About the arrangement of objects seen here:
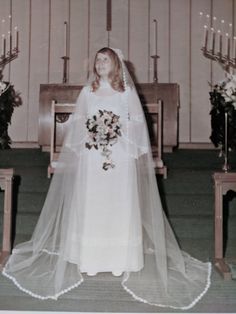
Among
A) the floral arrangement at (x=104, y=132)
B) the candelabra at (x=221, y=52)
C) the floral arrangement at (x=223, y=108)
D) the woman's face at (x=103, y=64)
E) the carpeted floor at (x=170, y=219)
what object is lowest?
the carpeted floor at (x=170, y=219)

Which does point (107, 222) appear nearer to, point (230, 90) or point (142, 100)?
point (230, 90)

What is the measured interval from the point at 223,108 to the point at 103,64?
1223mm

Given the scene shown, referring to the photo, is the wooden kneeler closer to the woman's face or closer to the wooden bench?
the woman's face

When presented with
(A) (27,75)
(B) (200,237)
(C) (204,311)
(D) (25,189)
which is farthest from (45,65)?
(C) (204,311)

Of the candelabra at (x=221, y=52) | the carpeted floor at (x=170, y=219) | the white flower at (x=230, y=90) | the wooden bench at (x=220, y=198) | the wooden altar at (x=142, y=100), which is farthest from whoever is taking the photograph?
the candelabra at (x=221, y=52)

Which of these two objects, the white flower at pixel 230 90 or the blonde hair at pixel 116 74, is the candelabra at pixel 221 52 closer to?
the white flower at pixel 230 90

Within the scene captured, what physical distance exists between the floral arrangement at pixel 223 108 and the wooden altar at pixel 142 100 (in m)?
1.16

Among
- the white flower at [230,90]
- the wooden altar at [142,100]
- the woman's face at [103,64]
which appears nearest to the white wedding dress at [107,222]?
the woman's face at [103,64]

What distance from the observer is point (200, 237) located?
3799 millimetres

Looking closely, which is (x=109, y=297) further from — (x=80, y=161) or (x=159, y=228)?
(x=80, y=161)

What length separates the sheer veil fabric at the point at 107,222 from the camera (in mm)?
2971

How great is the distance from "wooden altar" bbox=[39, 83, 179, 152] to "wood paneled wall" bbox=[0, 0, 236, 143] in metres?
0.92

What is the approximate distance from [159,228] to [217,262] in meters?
0.51

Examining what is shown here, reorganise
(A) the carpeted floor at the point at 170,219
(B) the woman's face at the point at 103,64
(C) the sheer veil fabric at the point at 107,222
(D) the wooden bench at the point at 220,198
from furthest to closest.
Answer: (D) the wooden bench at the point at 220,198 → (B) the woman's face at the point at 103,64 → (C) the sheer veil fabric at the point at 107,222 → (A) the carpeted floor at the point at 170,219
